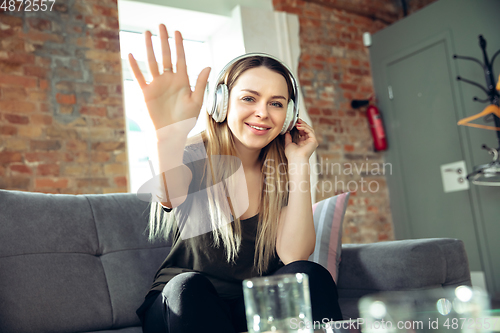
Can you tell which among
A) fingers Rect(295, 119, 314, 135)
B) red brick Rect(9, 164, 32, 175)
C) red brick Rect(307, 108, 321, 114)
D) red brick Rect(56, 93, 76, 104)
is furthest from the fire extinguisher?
red brick Rect(9, 164, 32, 175)

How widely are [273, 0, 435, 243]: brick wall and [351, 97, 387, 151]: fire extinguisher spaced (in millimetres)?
63

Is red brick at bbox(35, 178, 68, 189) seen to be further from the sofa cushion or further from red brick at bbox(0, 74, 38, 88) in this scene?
the sofa cushion

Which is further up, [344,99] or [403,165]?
[344,99]

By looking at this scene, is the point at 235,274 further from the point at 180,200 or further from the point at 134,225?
the point at 134,225

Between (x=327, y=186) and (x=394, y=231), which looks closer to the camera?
(x=327, y=186)

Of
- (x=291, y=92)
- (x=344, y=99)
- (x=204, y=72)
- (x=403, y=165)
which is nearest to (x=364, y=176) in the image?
(x=403, y=165)

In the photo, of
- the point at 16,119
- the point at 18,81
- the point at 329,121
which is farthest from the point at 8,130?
the point at 329,121

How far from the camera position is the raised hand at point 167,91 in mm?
895

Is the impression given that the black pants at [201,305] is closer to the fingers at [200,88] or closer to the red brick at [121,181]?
the fingers at [200,88]

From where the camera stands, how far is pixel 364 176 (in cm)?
378

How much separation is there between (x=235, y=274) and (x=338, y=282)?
0.57 m

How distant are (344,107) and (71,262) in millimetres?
2903

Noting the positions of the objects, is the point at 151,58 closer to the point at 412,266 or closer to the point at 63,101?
the point at 412,266

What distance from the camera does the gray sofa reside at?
1.30 metres
